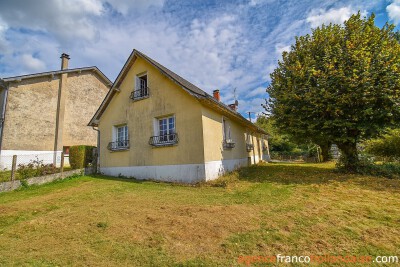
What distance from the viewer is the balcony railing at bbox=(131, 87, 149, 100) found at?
11647mm

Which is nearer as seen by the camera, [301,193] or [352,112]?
[301,193]

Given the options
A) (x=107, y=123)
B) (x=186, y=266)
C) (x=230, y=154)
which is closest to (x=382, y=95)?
(x=230, y=154)

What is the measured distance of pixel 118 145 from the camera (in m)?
12.8

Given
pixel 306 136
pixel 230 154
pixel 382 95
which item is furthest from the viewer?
pixel 230 154

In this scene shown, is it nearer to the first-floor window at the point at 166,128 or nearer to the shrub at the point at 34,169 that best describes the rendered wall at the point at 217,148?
the first-floor window at the point at 166,128

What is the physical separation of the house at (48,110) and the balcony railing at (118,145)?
3.63m

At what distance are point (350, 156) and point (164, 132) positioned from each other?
10399mm

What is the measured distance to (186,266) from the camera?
10.1 feet

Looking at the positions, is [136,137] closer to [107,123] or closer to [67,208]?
[107,123]

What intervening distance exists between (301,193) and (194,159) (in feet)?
15.2

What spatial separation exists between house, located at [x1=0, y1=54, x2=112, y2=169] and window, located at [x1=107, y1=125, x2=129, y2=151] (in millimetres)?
3852

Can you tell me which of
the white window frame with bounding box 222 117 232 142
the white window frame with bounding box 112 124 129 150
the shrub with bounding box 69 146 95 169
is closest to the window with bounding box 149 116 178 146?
the white window frame with bounding box 112 124 129 150

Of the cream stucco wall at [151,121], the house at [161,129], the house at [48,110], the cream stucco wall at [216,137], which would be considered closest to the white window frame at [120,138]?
the house at [161,129]

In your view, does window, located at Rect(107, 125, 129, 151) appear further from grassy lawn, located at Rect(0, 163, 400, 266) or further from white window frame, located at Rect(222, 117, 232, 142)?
white window frame, located at Rect(222, 117, 232, 142)
